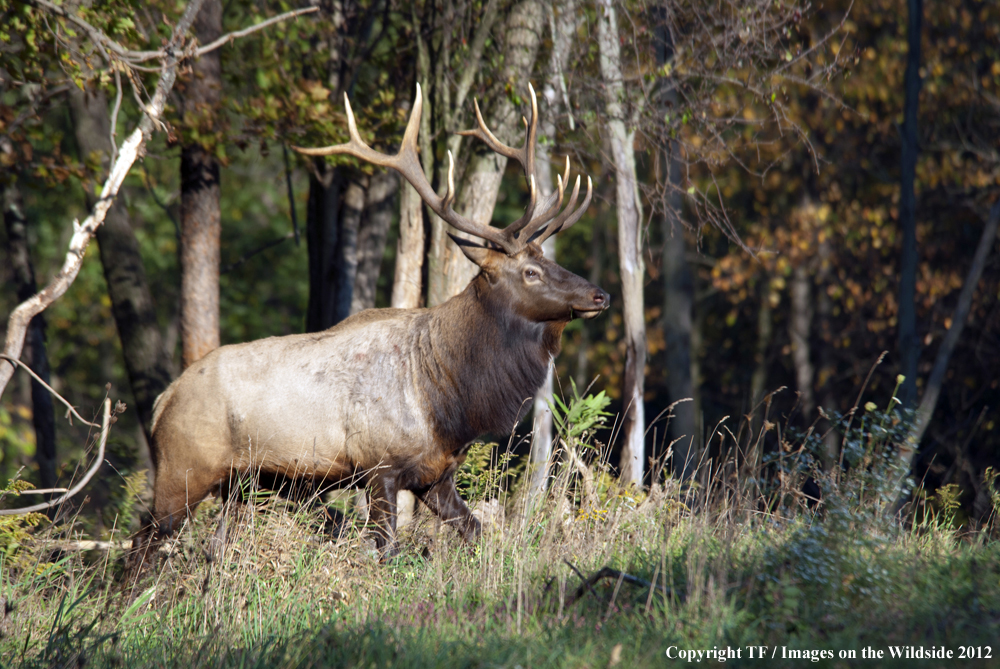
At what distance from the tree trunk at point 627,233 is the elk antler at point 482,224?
4.47ft

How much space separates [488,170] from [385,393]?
2.39m

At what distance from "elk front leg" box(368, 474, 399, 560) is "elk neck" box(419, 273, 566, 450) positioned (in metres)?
0.45

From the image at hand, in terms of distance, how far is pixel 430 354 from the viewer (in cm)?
566

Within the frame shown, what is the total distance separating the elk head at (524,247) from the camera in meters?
5.60

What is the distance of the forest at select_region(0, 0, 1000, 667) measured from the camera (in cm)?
366

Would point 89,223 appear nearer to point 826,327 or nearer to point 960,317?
point 960,317

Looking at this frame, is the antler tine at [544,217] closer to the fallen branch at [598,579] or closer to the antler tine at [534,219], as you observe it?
the antler tine at [534,219]

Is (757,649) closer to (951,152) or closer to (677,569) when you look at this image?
(677,569)

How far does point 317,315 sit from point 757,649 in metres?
6.93

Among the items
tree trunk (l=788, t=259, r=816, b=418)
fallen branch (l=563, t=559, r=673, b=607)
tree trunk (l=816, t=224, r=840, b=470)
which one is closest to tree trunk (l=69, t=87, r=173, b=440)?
fallen branch (l=563, t=559, r=673, b=607)

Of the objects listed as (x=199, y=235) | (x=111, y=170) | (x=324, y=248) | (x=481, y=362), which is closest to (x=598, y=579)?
(x=481, y=362)

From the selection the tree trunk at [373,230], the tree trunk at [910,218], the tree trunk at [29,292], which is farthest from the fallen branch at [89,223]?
the tree trunk at [910,218]

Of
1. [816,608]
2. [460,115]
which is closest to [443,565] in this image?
[816,608]

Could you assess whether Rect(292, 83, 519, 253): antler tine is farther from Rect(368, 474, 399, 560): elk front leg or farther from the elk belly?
Rect(368, 474, 399, 560): elk front leg
